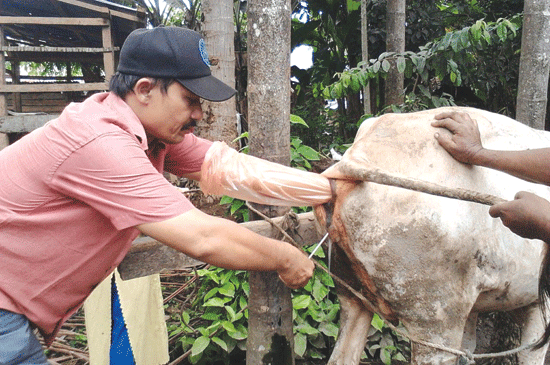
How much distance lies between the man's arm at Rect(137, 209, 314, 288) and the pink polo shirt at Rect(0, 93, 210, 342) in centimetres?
4

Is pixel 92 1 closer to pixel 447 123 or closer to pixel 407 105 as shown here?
pixel 407 105

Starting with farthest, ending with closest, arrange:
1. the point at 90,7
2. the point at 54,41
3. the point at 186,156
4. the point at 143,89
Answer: the point at 54,41, the point at 90,7, the point at 186,156, the point at 143,89

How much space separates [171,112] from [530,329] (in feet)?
7.45

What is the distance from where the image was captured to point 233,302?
133 inches

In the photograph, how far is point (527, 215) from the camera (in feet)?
5.59

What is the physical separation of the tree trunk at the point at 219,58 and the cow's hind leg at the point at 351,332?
2.53m

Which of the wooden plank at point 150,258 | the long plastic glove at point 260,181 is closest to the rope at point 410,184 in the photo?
the long plastic glove at point 260,181

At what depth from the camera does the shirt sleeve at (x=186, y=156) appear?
2.40 m

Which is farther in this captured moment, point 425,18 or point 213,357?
point 425,18

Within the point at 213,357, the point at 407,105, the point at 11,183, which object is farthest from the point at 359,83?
the point at 11,183

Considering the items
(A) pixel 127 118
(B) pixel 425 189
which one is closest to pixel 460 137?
(B) pixel 425 189

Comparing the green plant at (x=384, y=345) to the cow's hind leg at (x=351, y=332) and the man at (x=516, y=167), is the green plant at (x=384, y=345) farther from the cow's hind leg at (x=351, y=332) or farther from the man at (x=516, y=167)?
the man at (x=516, y=167)

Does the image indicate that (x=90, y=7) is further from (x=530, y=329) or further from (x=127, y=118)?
(x=530, y=329)

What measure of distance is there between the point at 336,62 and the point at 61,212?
21.5 ft
